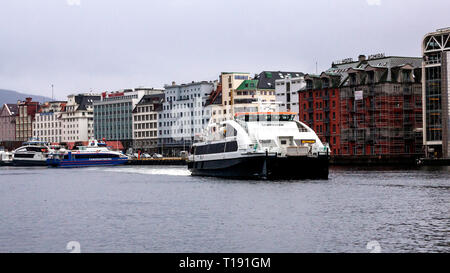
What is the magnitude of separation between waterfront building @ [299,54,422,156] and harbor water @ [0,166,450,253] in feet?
271

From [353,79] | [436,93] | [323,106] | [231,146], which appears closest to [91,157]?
[323,106]

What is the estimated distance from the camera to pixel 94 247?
3509cm

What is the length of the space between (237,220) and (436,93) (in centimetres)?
10284

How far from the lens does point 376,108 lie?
154 metres

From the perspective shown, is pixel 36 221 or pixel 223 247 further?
pixel 36 221

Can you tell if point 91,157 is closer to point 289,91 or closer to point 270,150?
point 289,91

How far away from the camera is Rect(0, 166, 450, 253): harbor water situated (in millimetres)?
35250

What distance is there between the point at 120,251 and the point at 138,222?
35.5ft

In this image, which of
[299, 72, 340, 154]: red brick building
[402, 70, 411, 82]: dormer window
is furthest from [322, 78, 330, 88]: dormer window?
[402, 70, 411, 82]: dormer window

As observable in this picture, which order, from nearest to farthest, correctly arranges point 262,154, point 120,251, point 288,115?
point 120,251 → point 262,154 → point 288,115
